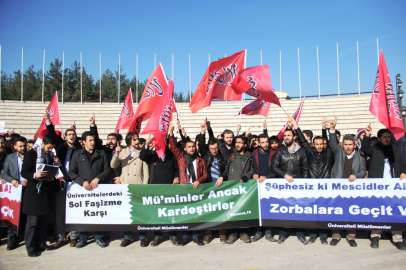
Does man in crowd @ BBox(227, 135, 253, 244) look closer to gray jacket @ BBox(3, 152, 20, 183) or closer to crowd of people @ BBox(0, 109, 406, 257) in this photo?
crowd of people @ BBox(0, 109, 406, 257)

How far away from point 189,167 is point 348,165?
9.21 ft

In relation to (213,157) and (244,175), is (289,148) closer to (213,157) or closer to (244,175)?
(244,175)

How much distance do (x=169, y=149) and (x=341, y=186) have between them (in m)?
3.11

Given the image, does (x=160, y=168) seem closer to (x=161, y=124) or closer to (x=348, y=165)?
(x=161, y=124)

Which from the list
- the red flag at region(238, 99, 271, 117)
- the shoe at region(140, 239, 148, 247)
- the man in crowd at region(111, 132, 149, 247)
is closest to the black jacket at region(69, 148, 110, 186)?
the man in crowd at region(111, 132, 149, 247)

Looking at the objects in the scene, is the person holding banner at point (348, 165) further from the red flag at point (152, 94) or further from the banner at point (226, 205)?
the red flag at point (152, 94)

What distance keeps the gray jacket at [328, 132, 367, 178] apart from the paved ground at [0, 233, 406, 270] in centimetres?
122

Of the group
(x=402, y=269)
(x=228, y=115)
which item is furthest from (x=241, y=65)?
(x=228, y=115)

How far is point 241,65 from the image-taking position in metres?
7.66

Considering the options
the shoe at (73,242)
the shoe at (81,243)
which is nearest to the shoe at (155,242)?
the shoe at (81,243)

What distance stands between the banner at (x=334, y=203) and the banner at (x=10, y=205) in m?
4.24

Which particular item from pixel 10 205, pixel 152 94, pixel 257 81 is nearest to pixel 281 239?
pixel 257 81

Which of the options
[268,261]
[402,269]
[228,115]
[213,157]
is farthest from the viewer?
[228,115]

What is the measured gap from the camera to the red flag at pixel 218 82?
7051 mm
